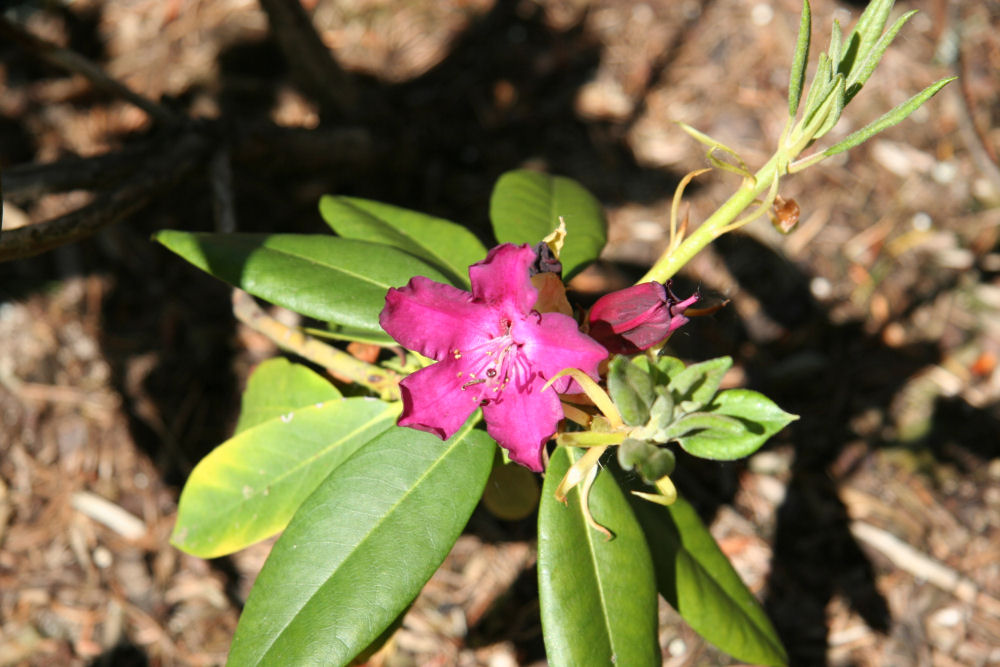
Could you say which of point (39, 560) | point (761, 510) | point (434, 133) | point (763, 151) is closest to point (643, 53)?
point (763, 151)

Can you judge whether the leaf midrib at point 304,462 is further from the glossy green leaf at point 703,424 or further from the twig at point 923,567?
the twig at point 923,567

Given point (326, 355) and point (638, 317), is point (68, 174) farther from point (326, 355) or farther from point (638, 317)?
point (638, 317)

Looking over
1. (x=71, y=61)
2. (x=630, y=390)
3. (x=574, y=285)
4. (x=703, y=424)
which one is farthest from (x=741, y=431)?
(x=71, y=61)

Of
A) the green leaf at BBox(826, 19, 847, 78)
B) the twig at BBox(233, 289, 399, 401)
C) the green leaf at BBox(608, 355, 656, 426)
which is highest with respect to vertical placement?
the green leaf at BBox(826, 19, 847, 78)

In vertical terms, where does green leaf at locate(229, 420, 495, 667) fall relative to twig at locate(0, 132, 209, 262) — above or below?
below

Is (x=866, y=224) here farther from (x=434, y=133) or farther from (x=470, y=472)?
(x=470, y=472)

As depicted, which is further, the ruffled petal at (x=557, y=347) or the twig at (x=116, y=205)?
the twig at (x=116, y=205)

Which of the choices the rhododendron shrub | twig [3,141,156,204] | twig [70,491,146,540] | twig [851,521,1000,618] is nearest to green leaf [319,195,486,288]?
the rhododendron shrub

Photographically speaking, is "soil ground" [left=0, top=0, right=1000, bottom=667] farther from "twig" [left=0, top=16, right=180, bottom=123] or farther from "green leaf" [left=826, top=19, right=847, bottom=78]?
"green leaf" [left=826, top=19, right=847, bottom=78]

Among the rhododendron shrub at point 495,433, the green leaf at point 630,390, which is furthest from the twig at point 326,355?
the green leaf at point 630,390
